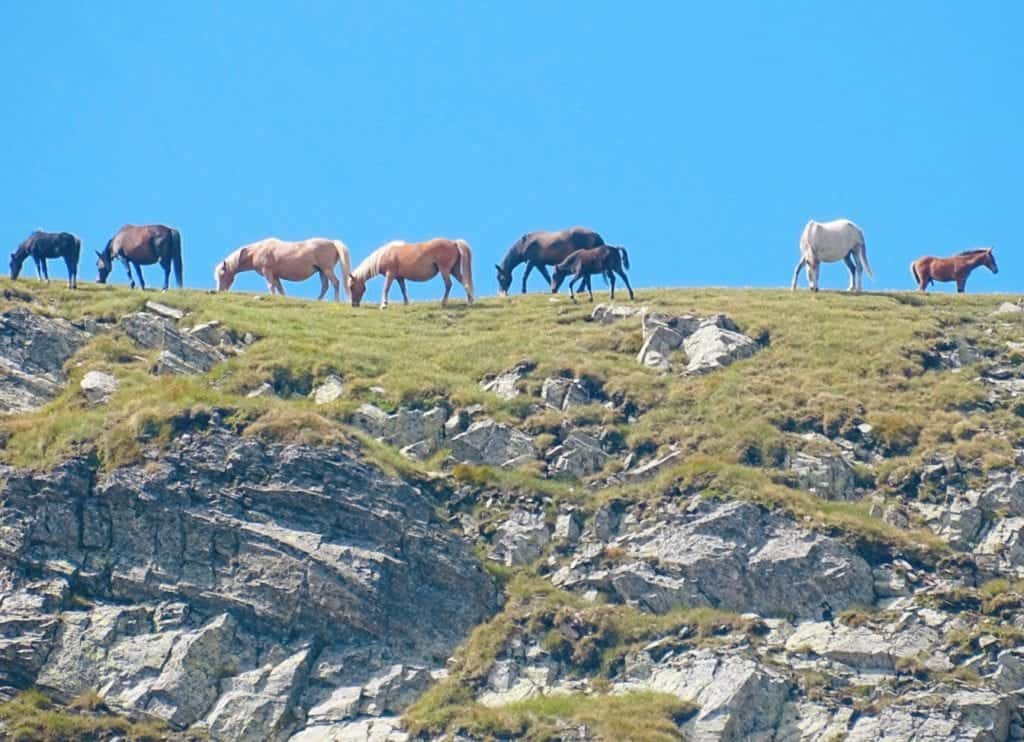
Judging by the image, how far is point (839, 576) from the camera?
41906 millimetres

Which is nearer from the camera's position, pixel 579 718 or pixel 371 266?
pixel 579 718

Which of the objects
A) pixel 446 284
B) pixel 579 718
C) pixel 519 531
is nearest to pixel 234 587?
pixel 519 531

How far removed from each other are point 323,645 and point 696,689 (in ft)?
23.0

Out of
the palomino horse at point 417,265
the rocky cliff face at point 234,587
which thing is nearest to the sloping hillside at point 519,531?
the rocky cliff face at point 234,587

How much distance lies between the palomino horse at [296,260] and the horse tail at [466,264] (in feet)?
13.6

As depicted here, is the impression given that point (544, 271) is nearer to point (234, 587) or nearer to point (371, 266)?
point (371, 266)

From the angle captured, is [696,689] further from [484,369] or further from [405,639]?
[484,369]

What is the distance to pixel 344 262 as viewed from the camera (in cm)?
6250

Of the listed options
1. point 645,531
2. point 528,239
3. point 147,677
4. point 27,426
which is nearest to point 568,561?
point 645,531

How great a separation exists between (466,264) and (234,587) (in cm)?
1944

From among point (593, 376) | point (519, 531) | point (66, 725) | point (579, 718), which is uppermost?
point (593, 376)

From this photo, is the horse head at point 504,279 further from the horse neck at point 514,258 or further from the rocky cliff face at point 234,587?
the rocky cliff face at point 234,587

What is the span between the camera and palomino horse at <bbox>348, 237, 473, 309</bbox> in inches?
2349

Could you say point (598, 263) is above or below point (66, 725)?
above
